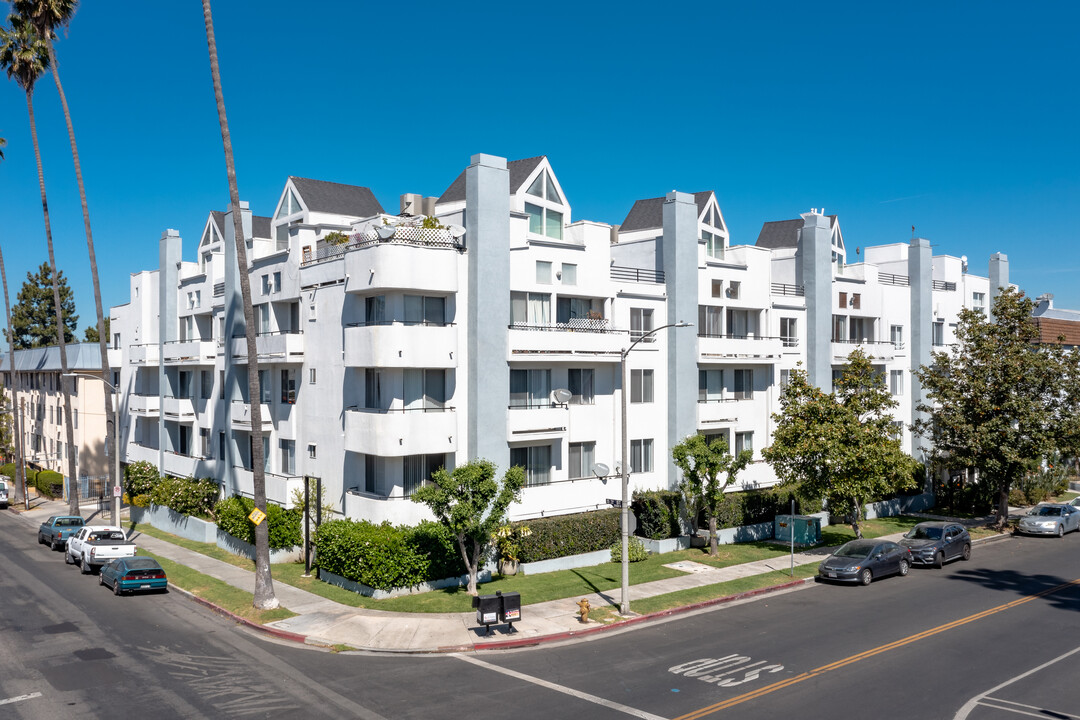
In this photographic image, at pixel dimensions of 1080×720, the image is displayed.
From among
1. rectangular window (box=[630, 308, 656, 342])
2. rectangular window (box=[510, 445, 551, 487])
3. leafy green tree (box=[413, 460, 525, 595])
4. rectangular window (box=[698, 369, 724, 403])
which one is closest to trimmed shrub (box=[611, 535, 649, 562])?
rectangular window (box=[510, 445, 551, 487])

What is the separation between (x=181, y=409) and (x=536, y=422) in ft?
75.1

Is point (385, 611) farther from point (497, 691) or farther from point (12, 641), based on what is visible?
point (12, 641)

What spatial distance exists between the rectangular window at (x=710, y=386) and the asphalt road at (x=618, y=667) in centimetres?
1356

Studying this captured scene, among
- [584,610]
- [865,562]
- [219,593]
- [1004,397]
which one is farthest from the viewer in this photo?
[1004,397]

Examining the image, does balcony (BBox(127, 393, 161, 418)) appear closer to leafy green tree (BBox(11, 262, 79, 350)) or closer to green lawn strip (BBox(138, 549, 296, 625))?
green lawn strip (BBox(138, 549, 296, 625))

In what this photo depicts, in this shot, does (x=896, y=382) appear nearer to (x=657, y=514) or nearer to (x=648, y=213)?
(x=648, y=213)

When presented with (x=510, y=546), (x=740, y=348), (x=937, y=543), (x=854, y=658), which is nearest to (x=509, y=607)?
(x=510, y=546)

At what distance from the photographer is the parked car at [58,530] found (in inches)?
1491

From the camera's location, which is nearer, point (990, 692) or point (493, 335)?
point (990, 692)

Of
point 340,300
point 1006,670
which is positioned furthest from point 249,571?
point 1006,670

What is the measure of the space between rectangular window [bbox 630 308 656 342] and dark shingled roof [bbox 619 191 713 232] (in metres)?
5.68

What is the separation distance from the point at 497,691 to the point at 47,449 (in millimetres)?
62963

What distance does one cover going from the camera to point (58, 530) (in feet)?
125

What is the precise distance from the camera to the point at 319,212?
124 ft
